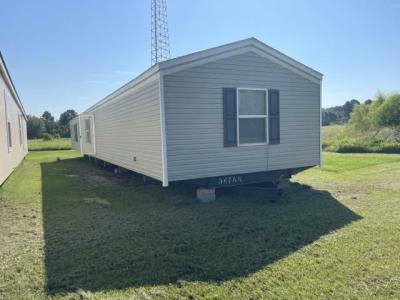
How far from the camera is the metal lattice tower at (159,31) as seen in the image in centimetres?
1722

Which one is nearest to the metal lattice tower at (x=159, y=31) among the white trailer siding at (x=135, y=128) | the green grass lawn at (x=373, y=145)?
the white trailer siding at (x=135, y=128)

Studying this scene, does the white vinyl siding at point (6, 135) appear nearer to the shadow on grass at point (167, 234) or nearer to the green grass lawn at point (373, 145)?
the shadow on grass at point (167, 234)

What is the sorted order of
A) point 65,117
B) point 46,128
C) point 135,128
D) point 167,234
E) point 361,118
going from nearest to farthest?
point 167,234 < point 135,128 < point 361,118 < point 46,128 < point 65,117

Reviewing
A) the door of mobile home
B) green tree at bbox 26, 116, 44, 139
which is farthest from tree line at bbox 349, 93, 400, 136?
green tree at bbox 26, 116, 44, 139

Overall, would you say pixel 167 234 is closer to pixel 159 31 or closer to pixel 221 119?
pixel 221 119

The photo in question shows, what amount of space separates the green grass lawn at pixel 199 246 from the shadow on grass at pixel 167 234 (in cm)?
2

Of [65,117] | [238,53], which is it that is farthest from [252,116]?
[65,117]

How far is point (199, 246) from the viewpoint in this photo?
385 cm

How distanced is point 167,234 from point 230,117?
2.79 meters

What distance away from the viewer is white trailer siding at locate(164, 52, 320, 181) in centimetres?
563

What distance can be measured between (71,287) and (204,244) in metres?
1.65

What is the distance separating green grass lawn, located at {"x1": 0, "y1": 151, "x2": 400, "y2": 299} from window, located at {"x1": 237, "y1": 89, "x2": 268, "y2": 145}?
1.34 meters

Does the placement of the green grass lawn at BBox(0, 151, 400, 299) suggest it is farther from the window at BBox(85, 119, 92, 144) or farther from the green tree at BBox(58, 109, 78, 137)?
the green tree at BBox(58, 109, 78, 137)

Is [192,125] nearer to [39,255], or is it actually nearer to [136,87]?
[136,87]
